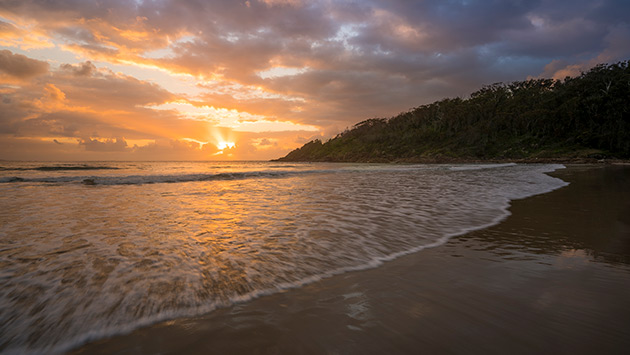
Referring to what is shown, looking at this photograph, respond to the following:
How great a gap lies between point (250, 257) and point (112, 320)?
154cm

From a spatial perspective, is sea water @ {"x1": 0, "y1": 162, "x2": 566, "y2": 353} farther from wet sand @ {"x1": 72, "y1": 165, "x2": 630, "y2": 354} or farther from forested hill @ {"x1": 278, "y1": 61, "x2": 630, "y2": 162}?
forested hill @ {"x1": 278, "y1": 61, "x2": 630, "y2": 162}

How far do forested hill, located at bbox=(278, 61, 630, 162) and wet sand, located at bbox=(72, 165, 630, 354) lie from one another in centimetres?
5648

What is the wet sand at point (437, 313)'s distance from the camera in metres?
1.79

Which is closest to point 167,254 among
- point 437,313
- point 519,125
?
point 437,313

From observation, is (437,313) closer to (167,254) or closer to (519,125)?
(167,254)

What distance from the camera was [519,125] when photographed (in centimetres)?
6425

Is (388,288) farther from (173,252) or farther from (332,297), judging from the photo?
(173,252)

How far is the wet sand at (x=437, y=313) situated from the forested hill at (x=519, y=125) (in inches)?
2224

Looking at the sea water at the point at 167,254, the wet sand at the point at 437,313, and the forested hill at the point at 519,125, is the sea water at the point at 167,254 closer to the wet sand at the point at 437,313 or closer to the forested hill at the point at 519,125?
the wet sand at the point at 437,313

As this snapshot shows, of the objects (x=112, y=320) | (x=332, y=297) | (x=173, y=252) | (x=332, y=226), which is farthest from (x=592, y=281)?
(x=173, y=252)

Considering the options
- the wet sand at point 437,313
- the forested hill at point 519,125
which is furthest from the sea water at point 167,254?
the forested hill at point 519,125

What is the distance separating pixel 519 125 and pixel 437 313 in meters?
77.1

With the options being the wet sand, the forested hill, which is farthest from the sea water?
the forested hill

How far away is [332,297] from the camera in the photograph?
246cm
